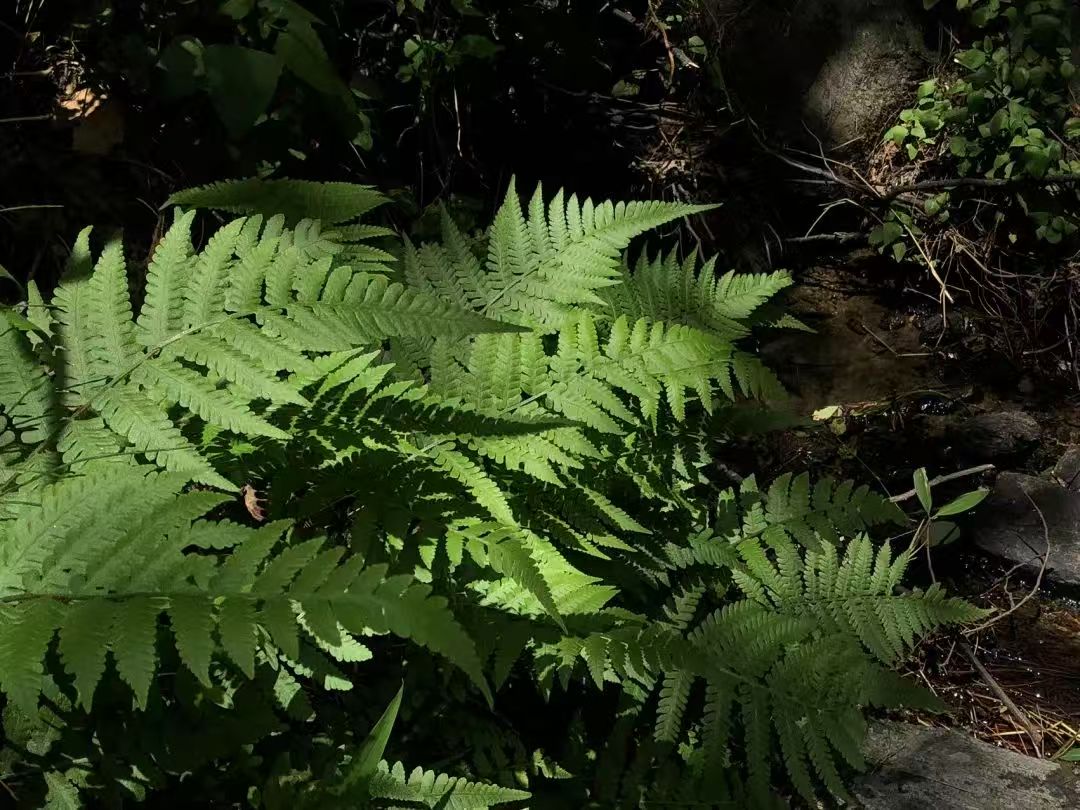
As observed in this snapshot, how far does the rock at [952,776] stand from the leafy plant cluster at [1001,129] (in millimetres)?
2185

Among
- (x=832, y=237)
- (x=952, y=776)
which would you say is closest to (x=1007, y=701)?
(x=952, y=776)

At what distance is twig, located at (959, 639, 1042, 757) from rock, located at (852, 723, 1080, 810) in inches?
7.8

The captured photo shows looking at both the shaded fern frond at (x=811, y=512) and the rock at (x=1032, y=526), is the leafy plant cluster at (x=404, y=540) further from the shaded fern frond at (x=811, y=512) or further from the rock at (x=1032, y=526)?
the rock at (x=1032, y=526)

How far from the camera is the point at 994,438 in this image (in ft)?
13.4

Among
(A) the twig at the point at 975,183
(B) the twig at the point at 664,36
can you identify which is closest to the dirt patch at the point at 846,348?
(A) the twig at the point at 975,183

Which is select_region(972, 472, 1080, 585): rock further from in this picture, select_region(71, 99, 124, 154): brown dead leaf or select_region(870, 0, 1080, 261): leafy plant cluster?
select_region(71, 99, 124, 154): brown dead leaf

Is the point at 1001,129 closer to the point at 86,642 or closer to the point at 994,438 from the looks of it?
the point at 994,438

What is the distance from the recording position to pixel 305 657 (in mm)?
1819

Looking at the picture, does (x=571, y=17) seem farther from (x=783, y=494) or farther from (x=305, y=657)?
(x=305, y=657)

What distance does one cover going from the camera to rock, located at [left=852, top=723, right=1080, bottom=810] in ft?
9.28

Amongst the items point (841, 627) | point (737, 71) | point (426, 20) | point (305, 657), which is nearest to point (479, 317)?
point (305, 657)

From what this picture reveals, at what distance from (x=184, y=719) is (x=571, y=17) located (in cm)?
285

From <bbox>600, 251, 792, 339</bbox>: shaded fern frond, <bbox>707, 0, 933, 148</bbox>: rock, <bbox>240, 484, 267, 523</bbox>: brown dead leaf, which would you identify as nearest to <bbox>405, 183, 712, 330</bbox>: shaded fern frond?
<bbox>600, 251, 792, 339</bbox>: shaded fern frond

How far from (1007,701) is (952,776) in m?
0.57
